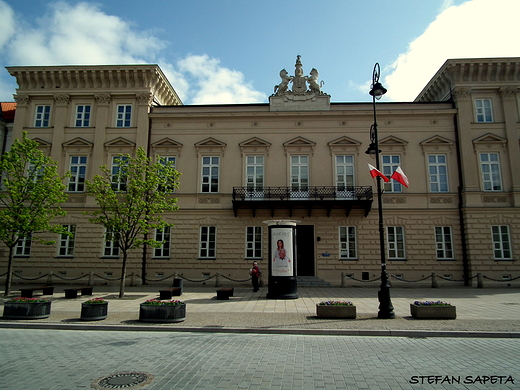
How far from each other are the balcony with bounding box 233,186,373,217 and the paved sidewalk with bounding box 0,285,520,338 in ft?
21.6

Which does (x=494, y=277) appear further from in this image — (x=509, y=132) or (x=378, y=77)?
(x=378, y=77)

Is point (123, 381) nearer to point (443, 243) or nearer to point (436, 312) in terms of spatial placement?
point (436, 312)

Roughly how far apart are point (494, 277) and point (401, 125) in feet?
40.0

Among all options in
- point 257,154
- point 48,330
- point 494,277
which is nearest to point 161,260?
point 257,154

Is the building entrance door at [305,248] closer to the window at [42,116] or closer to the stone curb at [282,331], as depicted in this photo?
the stone curb at [282,331]

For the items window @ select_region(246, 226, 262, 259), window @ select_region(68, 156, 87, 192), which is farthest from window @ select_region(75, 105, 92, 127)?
window @ select_region(246, 226, 262, 259)

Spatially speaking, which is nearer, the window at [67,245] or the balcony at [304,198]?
the balcony at [304,198]

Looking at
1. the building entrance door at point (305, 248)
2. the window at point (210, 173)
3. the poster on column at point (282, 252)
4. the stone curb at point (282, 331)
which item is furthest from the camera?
the window at point (210, 173)

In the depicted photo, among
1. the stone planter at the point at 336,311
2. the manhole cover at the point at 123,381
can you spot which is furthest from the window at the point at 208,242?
the manhole cover at the point at 123,381

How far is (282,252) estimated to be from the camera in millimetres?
17969

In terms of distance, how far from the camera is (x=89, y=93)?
90.4ft

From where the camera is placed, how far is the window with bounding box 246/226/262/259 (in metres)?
25.3

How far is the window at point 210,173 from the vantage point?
1041 inches

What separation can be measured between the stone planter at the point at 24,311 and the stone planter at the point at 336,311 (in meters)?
10.0
